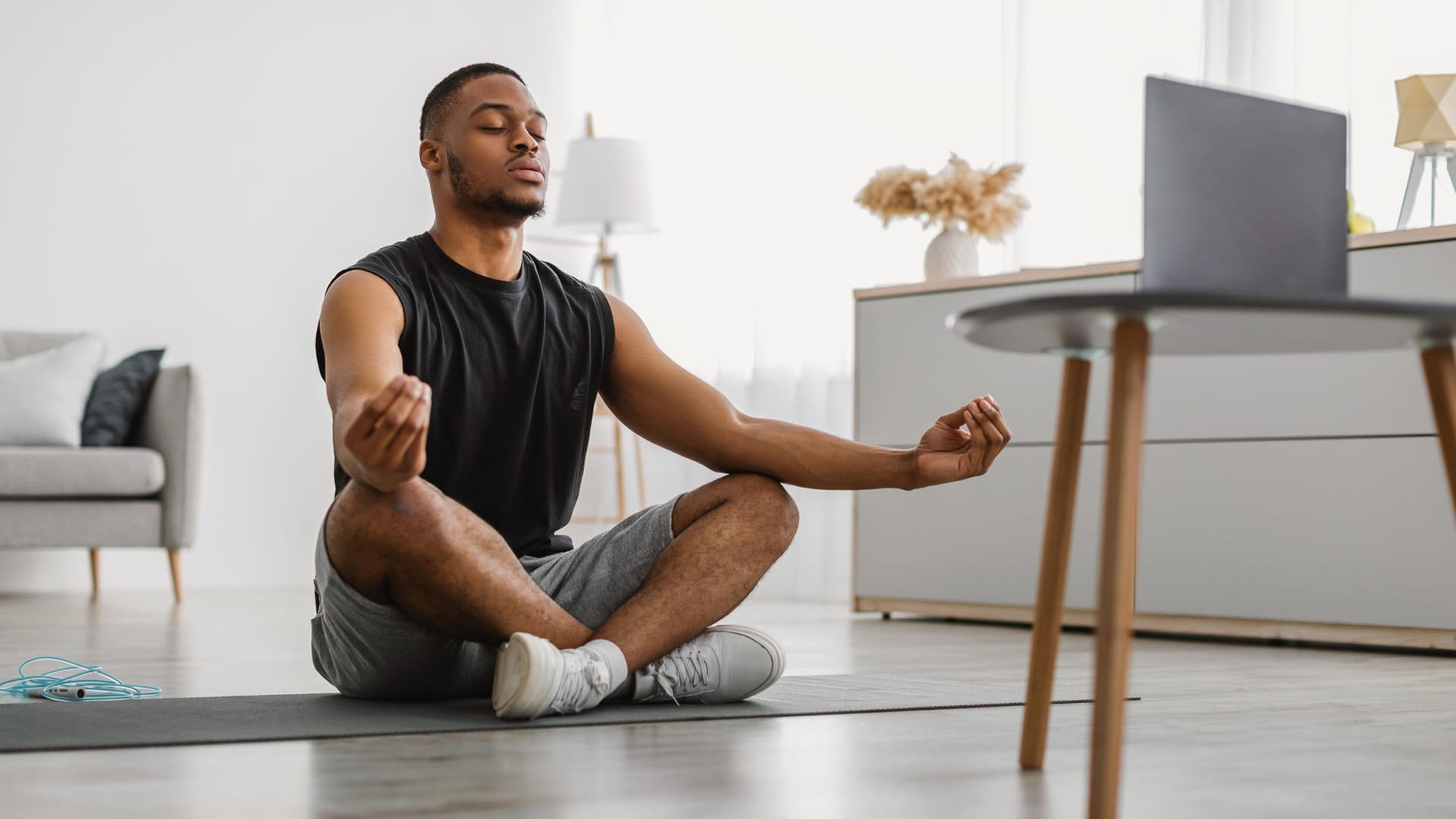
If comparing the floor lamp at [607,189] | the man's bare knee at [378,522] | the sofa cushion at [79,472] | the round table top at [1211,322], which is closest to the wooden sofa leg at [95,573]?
the sofa cushion at [79,472]

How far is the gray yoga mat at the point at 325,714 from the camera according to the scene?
1.74m

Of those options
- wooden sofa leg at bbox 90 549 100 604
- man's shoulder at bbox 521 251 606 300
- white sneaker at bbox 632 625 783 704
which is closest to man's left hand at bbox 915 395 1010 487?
white sneaker at bbox 632 625 783 704

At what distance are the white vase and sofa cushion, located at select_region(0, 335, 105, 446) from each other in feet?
8.64

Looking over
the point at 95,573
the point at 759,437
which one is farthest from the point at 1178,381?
the point at 95,573

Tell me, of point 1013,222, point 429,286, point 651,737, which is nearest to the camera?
point 651,737

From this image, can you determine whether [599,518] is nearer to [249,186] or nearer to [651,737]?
[249,186]

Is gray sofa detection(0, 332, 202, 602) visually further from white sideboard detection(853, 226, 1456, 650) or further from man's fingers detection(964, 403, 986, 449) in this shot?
man's fingers detection(964, 403, 986, 449)

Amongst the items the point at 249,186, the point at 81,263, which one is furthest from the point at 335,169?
the point at 81,263

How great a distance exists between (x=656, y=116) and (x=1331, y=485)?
347 centimetres

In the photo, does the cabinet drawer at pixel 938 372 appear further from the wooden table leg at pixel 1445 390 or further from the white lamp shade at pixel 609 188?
the wooden table leg at pixel 1445 390

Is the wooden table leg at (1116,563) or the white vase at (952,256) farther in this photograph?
the white vase at (952,256)

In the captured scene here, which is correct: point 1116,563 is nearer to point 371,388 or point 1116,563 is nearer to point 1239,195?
point 1239,195

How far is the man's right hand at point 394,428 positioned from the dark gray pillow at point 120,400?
374cm

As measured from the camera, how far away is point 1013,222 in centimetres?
433
